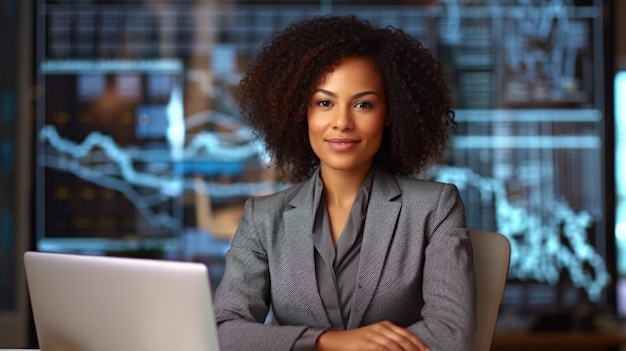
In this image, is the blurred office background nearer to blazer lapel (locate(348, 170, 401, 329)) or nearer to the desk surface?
the desk surface

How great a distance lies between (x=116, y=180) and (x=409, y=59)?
2551 mm

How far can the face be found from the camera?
1.93m

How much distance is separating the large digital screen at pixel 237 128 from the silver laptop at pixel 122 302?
2.86 meters

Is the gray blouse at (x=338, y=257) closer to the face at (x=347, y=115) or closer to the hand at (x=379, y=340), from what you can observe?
the face at (x=347, y=115)

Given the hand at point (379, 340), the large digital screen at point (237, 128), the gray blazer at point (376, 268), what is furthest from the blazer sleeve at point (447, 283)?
the large digital screen at point (237, 128)

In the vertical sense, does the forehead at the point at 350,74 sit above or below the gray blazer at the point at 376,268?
above

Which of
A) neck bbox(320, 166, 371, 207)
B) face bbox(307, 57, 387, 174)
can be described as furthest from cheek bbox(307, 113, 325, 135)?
neck bbox(320, 166, 371, 207)

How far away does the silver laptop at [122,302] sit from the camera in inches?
50.1

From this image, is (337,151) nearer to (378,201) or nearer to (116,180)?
(378,201)

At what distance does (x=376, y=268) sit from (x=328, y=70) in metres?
0.43

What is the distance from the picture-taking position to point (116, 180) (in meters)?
4.37

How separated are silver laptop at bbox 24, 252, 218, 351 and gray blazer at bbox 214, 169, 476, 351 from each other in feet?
1.28

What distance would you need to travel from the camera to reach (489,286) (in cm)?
196

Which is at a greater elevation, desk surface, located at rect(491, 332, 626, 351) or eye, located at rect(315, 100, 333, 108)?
eye, located at rect(315, 100, 333, 108)
